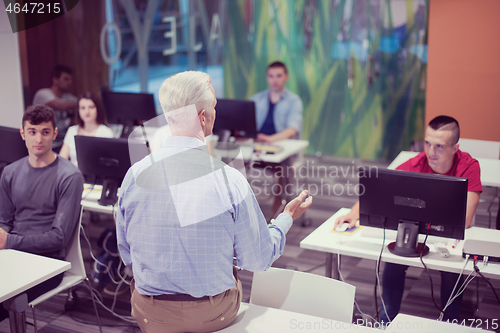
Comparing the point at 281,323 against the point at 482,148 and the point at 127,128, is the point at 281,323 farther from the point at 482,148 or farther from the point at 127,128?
the point at 127,128

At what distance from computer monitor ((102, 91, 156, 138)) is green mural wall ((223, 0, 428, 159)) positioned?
326 centimetres

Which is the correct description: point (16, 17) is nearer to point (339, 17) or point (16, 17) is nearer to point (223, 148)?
point (223, 148)

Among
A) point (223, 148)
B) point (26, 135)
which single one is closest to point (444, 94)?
point (223, 148)

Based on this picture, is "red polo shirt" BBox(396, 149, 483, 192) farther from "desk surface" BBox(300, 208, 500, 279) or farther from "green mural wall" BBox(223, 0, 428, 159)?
"green mural wall" BBox(223, 0, 428, 159)

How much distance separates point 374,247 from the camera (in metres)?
Result: 2.59

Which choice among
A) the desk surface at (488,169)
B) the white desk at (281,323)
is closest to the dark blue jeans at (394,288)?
the desk surface at (488,169)

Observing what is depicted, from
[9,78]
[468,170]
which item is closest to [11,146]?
[9,78]

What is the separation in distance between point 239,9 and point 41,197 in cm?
548

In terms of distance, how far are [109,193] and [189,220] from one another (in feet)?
6.19

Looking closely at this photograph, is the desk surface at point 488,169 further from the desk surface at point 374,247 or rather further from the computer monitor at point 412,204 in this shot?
the computer monitor at point 412,204

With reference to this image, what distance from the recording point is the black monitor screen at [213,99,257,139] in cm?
423

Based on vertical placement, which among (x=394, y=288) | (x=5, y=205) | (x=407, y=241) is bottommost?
(x=394, y=288)

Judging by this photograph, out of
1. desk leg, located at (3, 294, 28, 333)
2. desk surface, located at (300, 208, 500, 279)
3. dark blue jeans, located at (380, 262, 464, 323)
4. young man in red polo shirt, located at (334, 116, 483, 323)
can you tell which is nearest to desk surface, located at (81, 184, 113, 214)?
desk leg, located at (3, 294, 28, 333)

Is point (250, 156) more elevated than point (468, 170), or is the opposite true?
point (468, 170)
